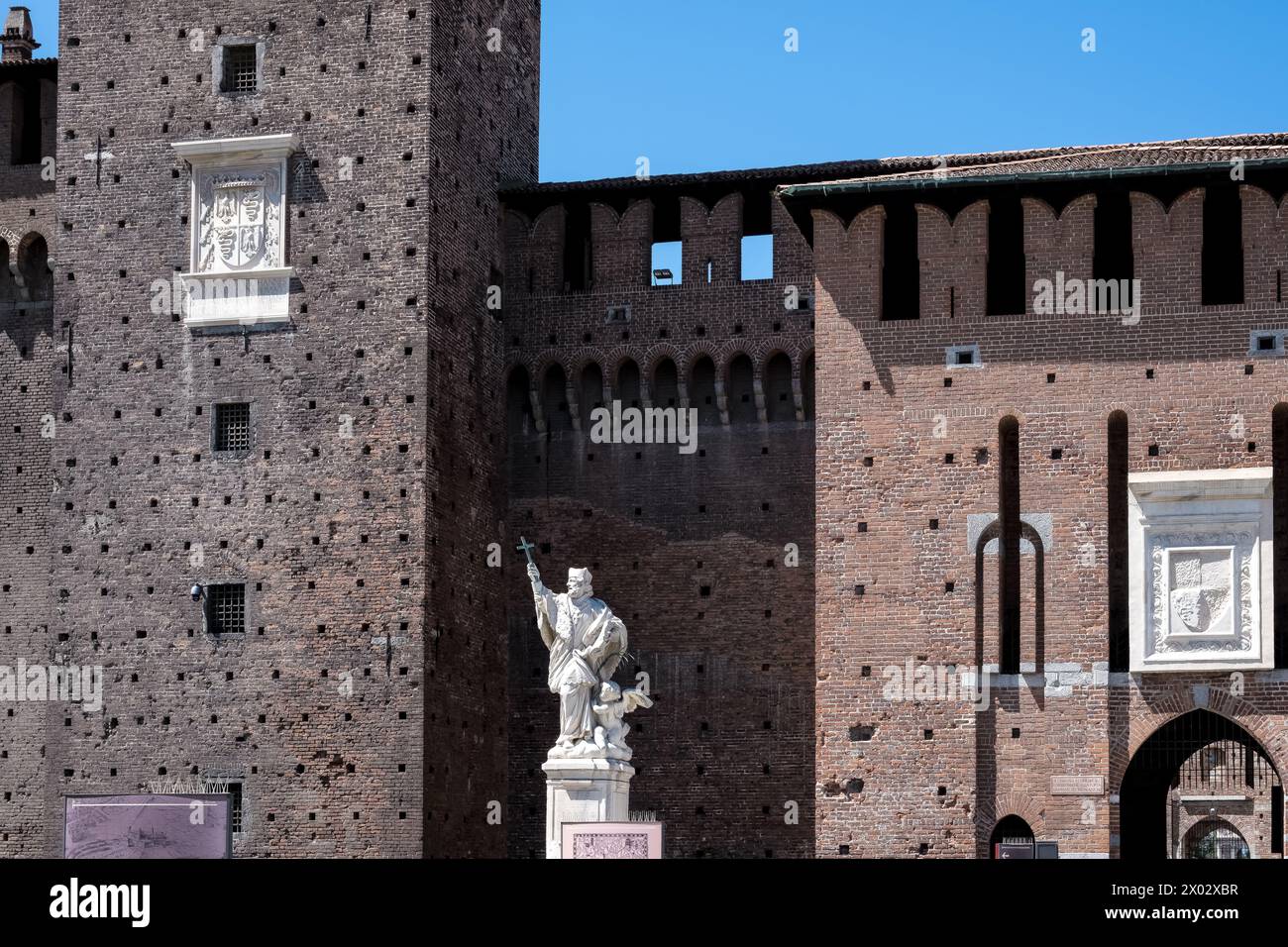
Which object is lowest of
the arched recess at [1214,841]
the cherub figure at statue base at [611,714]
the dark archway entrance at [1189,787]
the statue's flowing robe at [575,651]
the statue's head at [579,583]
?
the arched recess at [1214,841]

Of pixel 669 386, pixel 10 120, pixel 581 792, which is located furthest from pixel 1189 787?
pixel 10 120

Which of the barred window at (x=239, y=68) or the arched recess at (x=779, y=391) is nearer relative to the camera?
the barred window at (x=239, y=68)

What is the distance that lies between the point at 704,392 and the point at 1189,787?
16264 mm

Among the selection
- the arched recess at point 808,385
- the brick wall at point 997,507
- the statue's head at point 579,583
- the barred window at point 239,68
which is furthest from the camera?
the arched recess at point 808,385

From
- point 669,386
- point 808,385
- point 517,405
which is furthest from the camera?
point 517,405

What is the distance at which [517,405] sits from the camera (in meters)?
30.5

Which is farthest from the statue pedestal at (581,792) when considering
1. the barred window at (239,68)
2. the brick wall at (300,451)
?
the barred window at (239,68)

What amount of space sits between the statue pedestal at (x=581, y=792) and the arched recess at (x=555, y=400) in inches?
264

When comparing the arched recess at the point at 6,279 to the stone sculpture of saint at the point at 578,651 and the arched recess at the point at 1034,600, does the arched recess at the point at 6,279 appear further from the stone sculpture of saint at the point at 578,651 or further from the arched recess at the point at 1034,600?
the arched recess at the point at 1034,600

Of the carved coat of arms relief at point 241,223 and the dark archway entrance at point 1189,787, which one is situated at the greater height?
the carved coat of arms relief at point 241,223

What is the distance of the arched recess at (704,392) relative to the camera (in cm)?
2970

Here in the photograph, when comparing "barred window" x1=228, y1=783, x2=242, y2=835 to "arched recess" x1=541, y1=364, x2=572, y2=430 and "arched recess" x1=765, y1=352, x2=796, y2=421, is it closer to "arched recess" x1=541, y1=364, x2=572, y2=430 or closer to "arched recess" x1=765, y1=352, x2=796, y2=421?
"arched recess" x1=541, y1=364, x2=572, y2=430

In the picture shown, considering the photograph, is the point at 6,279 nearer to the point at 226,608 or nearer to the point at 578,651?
the point at 226,608

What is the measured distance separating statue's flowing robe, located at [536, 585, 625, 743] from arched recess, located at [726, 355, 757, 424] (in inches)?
196
